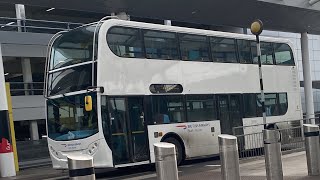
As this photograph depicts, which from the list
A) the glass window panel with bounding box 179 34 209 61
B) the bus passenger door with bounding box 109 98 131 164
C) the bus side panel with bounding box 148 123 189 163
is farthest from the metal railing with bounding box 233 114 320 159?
the bus passenger door with bounding box 109 98 131 164

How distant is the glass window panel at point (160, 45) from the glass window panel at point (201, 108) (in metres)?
1.51

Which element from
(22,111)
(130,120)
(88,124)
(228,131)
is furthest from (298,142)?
(22,111)

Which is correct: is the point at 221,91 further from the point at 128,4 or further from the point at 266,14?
the point at 266,14

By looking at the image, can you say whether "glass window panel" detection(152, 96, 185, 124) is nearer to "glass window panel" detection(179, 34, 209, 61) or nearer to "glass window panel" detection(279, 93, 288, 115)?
"glass window panel" detection(179, 34, 209, 61)

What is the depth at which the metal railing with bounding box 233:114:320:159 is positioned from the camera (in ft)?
48.7

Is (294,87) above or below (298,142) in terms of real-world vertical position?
above

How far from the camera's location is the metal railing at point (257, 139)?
48.7ft

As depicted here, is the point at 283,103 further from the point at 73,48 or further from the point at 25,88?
the point at 25,88

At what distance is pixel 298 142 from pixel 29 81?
15971mm

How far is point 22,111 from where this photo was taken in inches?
935

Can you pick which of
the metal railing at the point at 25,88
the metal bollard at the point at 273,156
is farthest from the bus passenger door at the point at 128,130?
the metal railing at the point at 25,88

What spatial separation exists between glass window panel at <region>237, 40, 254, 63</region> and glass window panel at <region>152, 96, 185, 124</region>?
356 centimetres

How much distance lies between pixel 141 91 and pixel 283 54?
25.5ft

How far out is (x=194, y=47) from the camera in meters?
14.5
